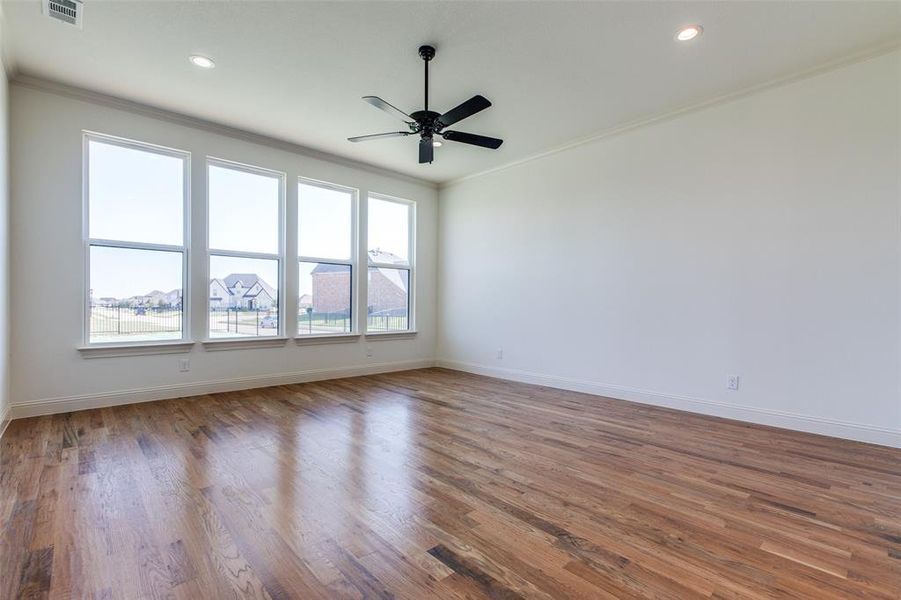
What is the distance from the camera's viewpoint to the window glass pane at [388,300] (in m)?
6.05

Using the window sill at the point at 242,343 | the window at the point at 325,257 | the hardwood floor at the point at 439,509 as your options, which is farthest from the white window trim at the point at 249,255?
the hardwood floor at the point at 439,509

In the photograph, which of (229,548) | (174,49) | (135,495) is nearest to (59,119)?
(174,49)

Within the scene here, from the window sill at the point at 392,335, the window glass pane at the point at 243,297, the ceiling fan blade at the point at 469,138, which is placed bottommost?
the window sill at the point at 392,335

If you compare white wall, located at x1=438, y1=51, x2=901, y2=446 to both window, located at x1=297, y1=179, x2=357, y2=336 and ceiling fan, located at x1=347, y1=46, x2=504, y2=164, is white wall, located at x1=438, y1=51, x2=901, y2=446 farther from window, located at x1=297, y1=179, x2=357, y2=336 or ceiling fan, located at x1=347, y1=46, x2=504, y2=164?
window, located at x1=297, y1=179, x2=357, y2=336

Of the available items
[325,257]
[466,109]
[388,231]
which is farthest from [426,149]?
[388,231]

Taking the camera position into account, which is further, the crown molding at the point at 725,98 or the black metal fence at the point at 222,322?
the black metal fence at the point at 222,322

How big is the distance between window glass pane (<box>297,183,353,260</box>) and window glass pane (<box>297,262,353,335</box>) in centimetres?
20

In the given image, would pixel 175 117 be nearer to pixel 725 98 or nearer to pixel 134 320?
pixel 134 320

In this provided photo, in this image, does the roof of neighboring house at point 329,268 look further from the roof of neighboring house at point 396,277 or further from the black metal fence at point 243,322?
the black metal fence at point 243,322

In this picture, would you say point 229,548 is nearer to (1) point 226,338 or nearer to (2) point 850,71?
(1) point 226,338

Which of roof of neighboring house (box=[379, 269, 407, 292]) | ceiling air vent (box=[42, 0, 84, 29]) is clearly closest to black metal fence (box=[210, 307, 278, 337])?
roof of neighboring house (box=[379, 269, 407, 292])

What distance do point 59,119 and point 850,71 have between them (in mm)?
6599

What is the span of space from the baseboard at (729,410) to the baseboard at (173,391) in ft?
7.40

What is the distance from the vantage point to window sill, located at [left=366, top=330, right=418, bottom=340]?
235 inches
